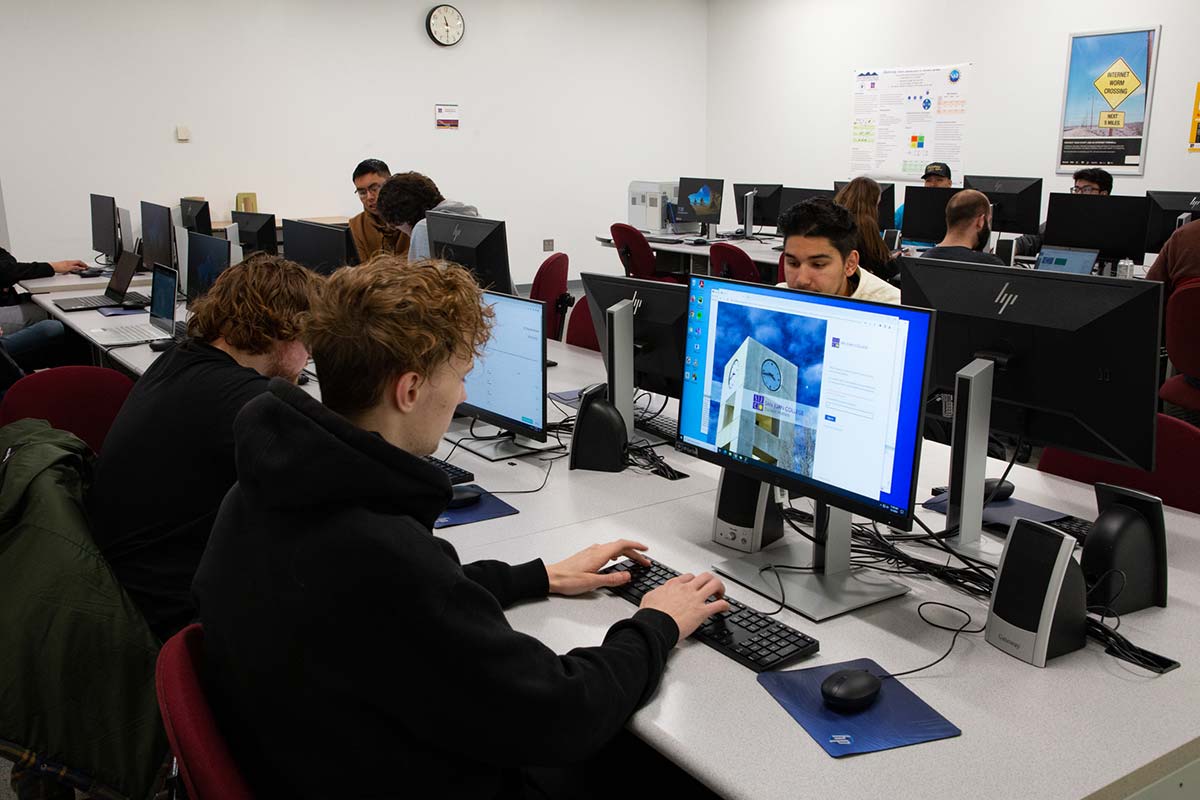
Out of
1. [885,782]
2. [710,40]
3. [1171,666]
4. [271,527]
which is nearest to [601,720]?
[885,782]

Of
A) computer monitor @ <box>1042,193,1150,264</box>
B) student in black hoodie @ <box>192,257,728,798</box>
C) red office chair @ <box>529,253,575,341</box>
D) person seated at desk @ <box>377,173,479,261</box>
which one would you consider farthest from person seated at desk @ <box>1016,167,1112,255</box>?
student in black hoodie @ <box>192,257,728,798</box>

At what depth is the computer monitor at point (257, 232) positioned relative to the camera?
4.68 m

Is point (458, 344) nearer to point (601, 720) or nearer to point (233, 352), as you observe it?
point (601, 720)

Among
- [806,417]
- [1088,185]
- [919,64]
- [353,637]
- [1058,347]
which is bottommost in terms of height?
[353,637]

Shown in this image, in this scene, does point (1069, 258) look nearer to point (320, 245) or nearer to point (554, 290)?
point (554, 290)

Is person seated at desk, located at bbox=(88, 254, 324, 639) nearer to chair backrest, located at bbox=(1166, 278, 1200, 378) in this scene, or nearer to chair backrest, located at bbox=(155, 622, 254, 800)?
chair backrest, located at bbox=(155, 622, 254, 800)

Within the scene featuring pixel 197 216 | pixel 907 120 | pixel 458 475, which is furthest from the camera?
pixel 907 120

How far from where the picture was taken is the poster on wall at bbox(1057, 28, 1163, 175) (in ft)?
21.2

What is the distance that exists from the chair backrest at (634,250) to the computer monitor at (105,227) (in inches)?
126

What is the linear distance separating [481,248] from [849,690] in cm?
211

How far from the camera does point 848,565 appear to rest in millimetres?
1705

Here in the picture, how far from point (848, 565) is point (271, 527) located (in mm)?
1032

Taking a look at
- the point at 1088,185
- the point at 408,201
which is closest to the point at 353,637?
the point at 408,201

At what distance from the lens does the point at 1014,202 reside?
5.93 meters
